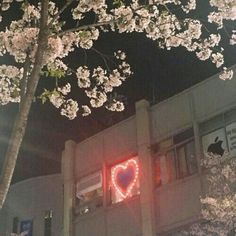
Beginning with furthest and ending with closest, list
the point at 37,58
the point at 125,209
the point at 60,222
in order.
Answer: the point at 60,222 < the point at 125,209 < the point at 37,58

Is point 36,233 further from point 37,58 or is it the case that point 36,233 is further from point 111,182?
point 37,58

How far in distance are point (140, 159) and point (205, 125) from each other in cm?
339

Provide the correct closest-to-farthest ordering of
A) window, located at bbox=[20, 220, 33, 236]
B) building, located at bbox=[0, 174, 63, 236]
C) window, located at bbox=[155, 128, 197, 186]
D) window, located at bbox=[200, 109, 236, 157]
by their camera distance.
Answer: window, located at bbox=[200, 109, 236, 157]
window, located at bbox=[155, 128, 197, 186]
building, located at bbox=[0, 174, 63, 236]
window, located at bbox=[20, 220, 33, 236]

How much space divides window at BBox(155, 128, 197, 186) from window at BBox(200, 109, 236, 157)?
0.71 m

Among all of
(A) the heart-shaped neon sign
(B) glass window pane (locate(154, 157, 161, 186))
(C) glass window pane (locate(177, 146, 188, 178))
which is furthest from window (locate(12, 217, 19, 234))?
(C) glass window pane (locate(177, 146, 188, 178))

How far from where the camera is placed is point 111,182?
26.8m

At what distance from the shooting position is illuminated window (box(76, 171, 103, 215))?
27.2 metres

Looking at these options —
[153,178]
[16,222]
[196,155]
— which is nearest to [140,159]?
[153,178]

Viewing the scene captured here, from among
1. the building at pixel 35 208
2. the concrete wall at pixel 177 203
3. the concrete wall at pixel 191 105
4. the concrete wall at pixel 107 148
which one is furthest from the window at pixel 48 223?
the concrete wall at pixel 177 203

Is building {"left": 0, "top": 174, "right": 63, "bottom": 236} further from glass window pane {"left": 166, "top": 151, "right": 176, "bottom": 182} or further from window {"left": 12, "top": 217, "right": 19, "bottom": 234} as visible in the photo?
glass window pane {"left": 166, "top": 151, "right": 176, "bottom": 182}

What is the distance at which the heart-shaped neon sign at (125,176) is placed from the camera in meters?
25.5

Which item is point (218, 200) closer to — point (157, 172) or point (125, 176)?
point (157, 172)

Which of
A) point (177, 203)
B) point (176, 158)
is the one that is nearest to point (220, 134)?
point (176, 158)

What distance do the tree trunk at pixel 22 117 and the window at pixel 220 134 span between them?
43.0 feet
